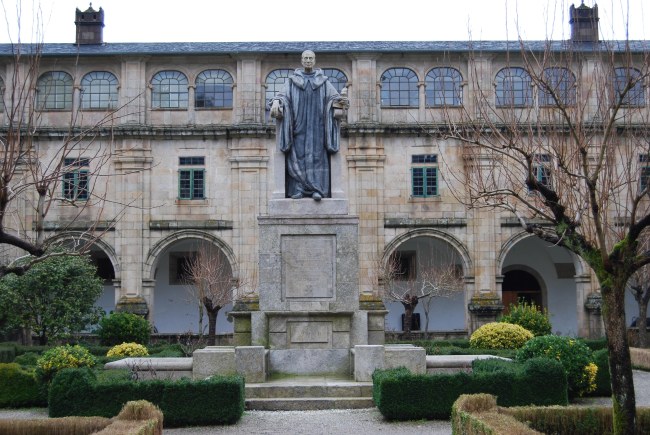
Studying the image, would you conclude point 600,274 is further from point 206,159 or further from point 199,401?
point 206,159

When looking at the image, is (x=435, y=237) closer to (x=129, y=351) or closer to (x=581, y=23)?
(x=581, y=23)

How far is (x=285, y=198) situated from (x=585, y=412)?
7.23m

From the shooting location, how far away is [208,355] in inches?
609

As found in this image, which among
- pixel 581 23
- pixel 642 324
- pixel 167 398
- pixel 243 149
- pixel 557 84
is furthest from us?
pixel 581 23

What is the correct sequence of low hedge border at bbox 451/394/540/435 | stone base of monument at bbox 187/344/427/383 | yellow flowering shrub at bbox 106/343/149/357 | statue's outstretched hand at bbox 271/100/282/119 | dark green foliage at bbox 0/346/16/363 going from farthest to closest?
1. dark green foliage at bbox 0/346/16/363
2. yellow flowering shrub at bbox 106/343/149/357
3. statue's outstretched hand at bbox 271/100/282/119
4. stone base of monument at bbox 187/344/427/383
5. low hedge border at bbox 451/394/540/435

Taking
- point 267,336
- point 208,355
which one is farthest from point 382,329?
point 208,355

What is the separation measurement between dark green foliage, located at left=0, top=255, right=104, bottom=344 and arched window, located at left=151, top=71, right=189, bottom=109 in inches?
328

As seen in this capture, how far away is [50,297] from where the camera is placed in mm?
30312

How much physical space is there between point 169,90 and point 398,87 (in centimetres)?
903

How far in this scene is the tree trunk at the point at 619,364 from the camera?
32.0 ft

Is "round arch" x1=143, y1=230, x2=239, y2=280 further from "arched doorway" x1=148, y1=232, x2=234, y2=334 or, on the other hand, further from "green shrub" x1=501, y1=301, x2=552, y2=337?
"green shrub" x1=501, y1=301, x2=552, y2=337

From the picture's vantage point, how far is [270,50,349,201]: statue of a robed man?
1667 centimetres

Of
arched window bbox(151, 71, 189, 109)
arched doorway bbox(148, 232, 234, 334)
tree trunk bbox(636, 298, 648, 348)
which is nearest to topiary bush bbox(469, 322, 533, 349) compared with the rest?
tree trunk bbox(636, 298, 648, 348)

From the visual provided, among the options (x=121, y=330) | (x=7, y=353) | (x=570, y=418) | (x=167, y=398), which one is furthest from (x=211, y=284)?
(x=570, y=418)
